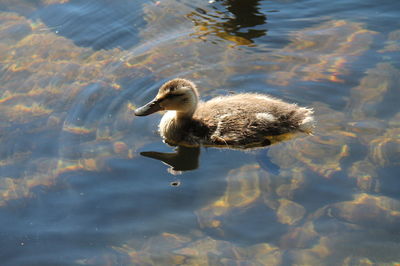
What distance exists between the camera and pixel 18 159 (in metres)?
5.16

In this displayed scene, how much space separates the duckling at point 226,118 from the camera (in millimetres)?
5156

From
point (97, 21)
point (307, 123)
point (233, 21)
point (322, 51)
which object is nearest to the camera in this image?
point (307, 123)

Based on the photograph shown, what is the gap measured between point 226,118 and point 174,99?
19.7 inches

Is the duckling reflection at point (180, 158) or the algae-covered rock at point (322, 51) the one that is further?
the algae-covered rock at point (322, 51)

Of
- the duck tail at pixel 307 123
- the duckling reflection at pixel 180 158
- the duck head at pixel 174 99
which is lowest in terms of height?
the duckling reflection at pixel 180 158

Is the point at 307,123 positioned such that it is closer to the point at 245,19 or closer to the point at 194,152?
the point at 194,152

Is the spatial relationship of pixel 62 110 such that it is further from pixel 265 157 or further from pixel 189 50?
pixel 265 157

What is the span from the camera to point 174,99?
17.2ft

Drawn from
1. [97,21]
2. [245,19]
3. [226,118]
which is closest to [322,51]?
[245,19]

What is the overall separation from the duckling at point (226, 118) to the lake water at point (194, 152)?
0.12 metres

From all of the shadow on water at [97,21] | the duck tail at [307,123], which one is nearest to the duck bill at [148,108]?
the duck tail at [307,123]

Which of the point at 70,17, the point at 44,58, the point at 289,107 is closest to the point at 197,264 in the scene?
the point at 289,107

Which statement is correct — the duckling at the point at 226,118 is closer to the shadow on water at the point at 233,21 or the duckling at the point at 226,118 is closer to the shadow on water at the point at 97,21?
the shadow on water at the point at 233,21

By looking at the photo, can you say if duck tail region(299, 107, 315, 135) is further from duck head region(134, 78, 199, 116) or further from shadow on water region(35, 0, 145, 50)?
shadow on water region(35, 0, 145, 50)
